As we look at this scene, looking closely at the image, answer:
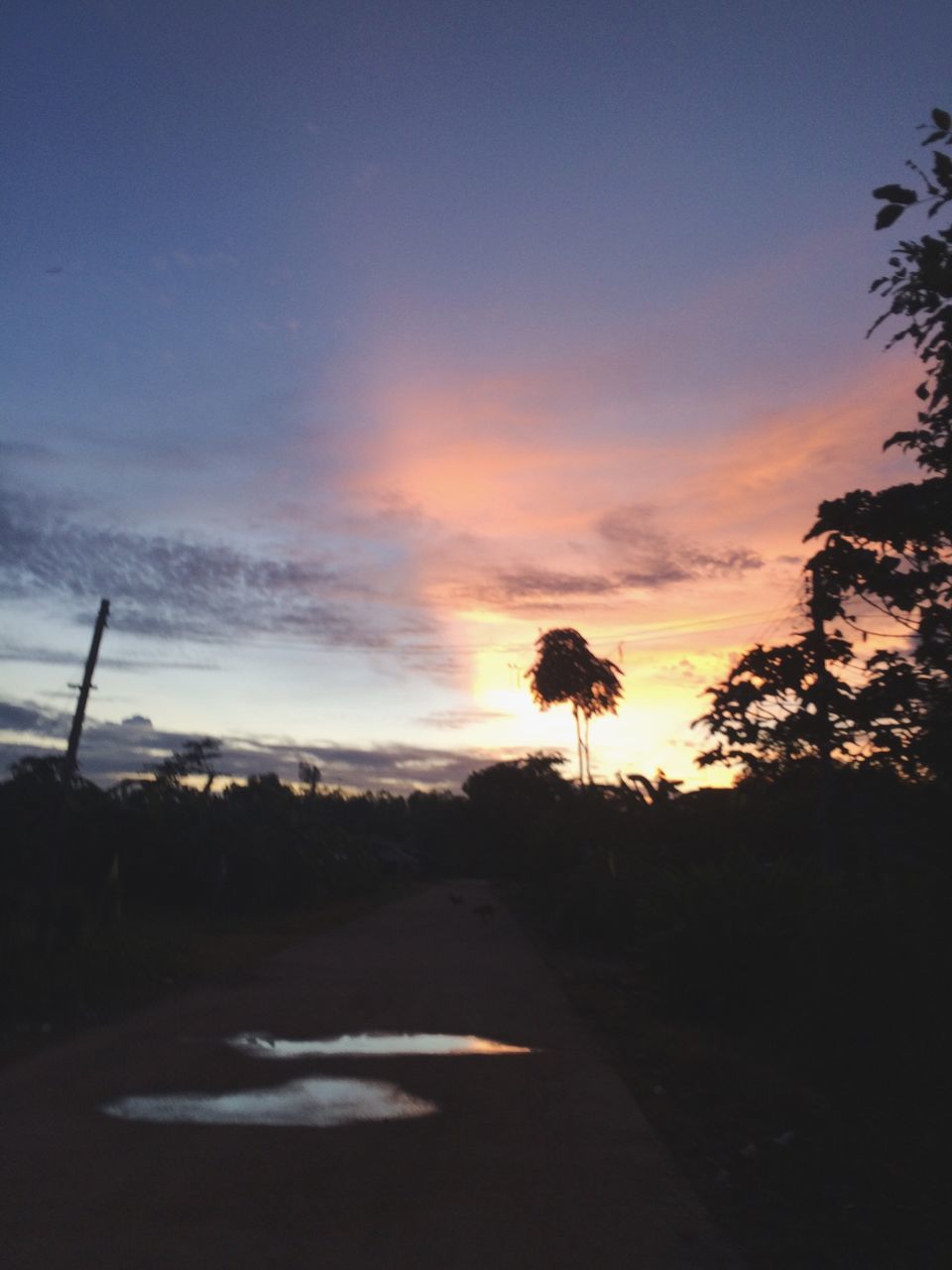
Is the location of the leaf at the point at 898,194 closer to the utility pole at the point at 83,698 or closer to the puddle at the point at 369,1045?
the puddle at the point at 369,1045

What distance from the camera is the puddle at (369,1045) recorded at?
32.2 feet

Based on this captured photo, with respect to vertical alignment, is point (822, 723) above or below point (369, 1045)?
above

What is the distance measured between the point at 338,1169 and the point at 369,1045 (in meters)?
4.26

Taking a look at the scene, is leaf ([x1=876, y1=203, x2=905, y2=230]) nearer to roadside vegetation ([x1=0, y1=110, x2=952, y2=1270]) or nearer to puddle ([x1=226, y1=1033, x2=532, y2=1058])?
roadside vegetation ([x1=0, y1=110, x2=952, y2=1270])

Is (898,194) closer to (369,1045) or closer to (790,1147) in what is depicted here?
(790,1147)

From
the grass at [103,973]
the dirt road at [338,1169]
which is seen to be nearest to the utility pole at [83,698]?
the grass at [103,973]

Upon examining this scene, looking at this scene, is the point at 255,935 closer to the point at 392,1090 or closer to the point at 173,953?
the point at 173,953

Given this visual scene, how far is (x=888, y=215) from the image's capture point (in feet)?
17.1

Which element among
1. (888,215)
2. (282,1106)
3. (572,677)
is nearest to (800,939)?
(282,1106)

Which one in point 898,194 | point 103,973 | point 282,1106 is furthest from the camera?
point 103,973

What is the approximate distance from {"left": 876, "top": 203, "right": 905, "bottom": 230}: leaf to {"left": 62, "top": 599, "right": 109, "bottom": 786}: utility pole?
48.1 feet

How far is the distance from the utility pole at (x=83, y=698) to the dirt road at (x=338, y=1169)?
636 cm

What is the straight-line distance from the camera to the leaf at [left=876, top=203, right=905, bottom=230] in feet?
17.0

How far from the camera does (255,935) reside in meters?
24.4
